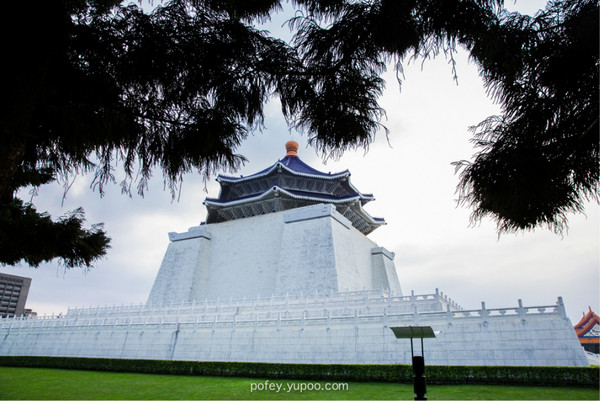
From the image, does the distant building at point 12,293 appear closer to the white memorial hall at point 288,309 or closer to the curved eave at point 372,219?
the white memorial hall at point 288,309

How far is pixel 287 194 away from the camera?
2397cm

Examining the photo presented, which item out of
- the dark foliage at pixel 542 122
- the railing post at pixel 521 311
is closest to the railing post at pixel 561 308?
the railing post at pixel 521 311

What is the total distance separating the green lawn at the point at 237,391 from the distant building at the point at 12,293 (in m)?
88.2

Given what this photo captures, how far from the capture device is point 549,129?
3.28 metres

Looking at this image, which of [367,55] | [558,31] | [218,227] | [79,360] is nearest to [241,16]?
[367,55]

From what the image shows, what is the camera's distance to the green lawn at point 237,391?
718 cm

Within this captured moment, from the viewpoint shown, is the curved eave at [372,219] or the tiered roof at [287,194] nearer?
the tiered roof at [287,194]

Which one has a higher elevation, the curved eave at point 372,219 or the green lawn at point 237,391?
the curved eave at point 372,219

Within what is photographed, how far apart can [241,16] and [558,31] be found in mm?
3119

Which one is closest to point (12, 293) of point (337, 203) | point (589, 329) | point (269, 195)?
point (269, 195)

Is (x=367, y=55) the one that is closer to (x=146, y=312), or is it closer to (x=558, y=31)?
(x=558, y=31)

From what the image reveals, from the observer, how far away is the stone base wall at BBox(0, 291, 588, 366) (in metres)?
9.55

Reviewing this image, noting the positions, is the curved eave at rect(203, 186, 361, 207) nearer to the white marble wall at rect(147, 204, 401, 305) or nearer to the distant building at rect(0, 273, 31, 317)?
the white marble wall at rect(147, 204, 401, 305)

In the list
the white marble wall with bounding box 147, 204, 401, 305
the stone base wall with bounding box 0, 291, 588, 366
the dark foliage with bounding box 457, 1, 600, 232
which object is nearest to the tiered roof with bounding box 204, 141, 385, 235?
the white marble wall with bounding box 147, 204, 401, 305
